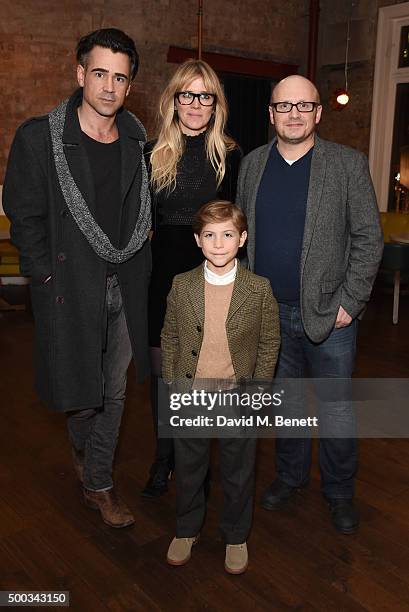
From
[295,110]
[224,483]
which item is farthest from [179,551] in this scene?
[295,110]

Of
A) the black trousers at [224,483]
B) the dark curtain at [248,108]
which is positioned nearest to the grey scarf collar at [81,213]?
the black trousers at [224,483]

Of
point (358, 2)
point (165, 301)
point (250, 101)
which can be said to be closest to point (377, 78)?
point (358, 2)

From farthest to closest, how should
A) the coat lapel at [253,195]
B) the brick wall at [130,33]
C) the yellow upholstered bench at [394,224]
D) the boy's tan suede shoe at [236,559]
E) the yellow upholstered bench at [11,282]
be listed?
the yellow upholstered bench at [394,224] < the brick wall at [130,33] < the yellow upholstered bench at [11,282] < the coat lapel at [253,195] < the boy's tan suede shoe at [236,559]

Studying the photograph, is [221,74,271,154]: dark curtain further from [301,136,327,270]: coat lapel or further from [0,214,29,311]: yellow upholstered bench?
[301,136,327,270]: coat lapel

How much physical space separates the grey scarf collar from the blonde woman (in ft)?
0.47

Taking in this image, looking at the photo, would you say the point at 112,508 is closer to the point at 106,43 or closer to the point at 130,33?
the point at 106,43

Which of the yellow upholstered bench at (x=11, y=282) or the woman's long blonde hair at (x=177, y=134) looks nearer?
the woman's long blonde hair at (x=177, y=134)

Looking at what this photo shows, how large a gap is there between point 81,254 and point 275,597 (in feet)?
4.53

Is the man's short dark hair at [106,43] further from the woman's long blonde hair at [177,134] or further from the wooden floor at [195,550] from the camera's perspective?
the wooden floor at [195,550]

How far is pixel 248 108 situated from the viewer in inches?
357

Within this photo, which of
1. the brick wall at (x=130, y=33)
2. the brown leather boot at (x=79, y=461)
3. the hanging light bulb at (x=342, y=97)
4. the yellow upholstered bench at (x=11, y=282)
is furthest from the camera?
the hanging light bulb at (x=342, y=97)

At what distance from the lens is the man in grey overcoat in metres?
2.03

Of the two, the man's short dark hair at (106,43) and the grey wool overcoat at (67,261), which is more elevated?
the man's short dark hair at (106,43)

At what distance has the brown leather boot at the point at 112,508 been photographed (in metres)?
2.41
